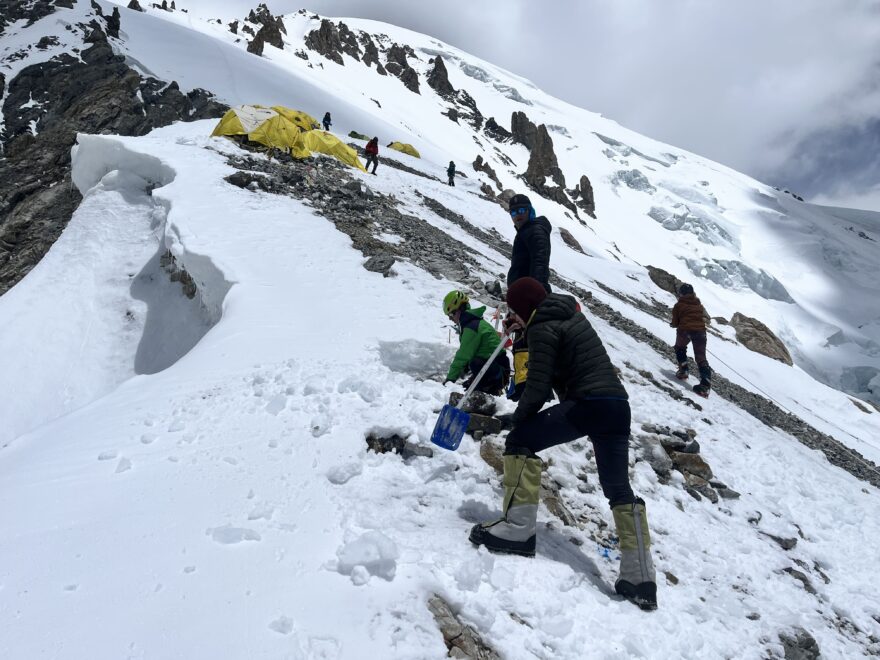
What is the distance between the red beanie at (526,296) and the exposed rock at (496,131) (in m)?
81.2

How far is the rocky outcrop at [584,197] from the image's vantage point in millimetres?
69062

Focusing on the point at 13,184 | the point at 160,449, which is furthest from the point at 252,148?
the point at 160,449

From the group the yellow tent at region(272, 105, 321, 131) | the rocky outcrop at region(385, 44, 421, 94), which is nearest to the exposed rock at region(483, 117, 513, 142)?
the rocky outcrop at region(385, 44, 421, 94)

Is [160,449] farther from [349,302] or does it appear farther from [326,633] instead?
[349,302]

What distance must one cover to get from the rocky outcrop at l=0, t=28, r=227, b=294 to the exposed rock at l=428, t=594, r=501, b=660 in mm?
13383

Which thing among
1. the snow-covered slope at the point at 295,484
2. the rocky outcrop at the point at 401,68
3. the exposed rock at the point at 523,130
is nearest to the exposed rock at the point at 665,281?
the snow-covered slope at the point at 295,484

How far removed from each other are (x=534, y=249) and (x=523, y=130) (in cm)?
8267

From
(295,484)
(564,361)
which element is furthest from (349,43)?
(295,484)

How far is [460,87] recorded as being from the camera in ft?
315

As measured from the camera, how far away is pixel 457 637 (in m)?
2.30

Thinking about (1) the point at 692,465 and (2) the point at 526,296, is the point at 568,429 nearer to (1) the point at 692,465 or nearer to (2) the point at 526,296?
(2) the point at 526,296

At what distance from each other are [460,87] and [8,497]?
106 m

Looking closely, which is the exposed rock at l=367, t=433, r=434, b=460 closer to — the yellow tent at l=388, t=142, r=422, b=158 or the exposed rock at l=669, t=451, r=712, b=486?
the exposed rock at l=669, t=451, r=712, b=486

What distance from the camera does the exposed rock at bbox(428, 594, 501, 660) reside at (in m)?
2.26
